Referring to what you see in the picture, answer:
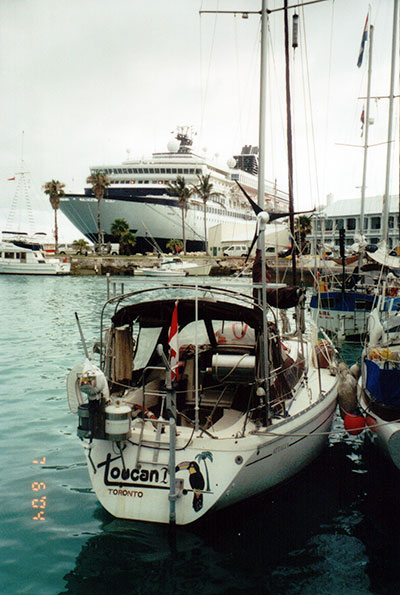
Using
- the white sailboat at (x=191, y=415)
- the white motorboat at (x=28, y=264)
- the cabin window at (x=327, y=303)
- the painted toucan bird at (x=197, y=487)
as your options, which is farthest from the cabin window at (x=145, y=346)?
the white motorboat at (x=28, y=264)

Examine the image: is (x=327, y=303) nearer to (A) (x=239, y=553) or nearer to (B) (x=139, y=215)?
(A) (x=239, y=553)

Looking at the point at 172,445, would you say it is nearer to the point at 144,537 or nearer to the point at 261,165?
the point at 144,537

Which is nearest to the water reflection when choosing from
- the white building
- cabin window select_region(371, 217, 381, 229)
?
the white building

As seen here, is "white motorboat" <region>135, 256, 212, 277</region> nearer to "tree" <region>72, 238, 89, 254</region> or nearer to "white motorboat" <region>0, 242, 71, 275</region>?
"white motorboat" <region>0, 242, 71, 275</region>

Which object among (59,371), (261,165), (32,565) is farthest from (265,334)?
(59,371)

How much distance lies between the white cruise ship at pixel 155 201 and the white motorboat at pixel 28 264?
50.3 feet

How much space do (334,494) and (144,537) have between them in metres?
3.03

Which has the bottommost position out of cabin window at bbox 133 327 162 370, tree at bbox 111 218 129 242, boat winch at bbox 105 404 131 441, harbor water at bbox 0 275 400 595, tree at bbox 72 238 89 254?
harbor water at bbox 0 275 400 595

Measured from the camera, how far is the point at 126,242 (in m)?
70.8

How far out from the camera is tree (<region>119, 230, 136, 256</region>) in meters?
70.6

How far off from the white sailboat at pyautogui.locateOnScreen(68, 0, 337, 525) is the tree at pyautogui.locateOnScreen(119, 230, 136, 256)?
206 feet

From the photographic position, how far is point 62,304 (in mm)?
32031

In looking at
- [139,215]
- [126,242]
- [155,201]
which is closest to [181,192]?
[155,201]

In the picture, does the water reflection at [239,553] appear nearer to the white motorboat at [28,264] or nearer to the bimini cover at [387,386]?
the bimini cover at [387,386]
